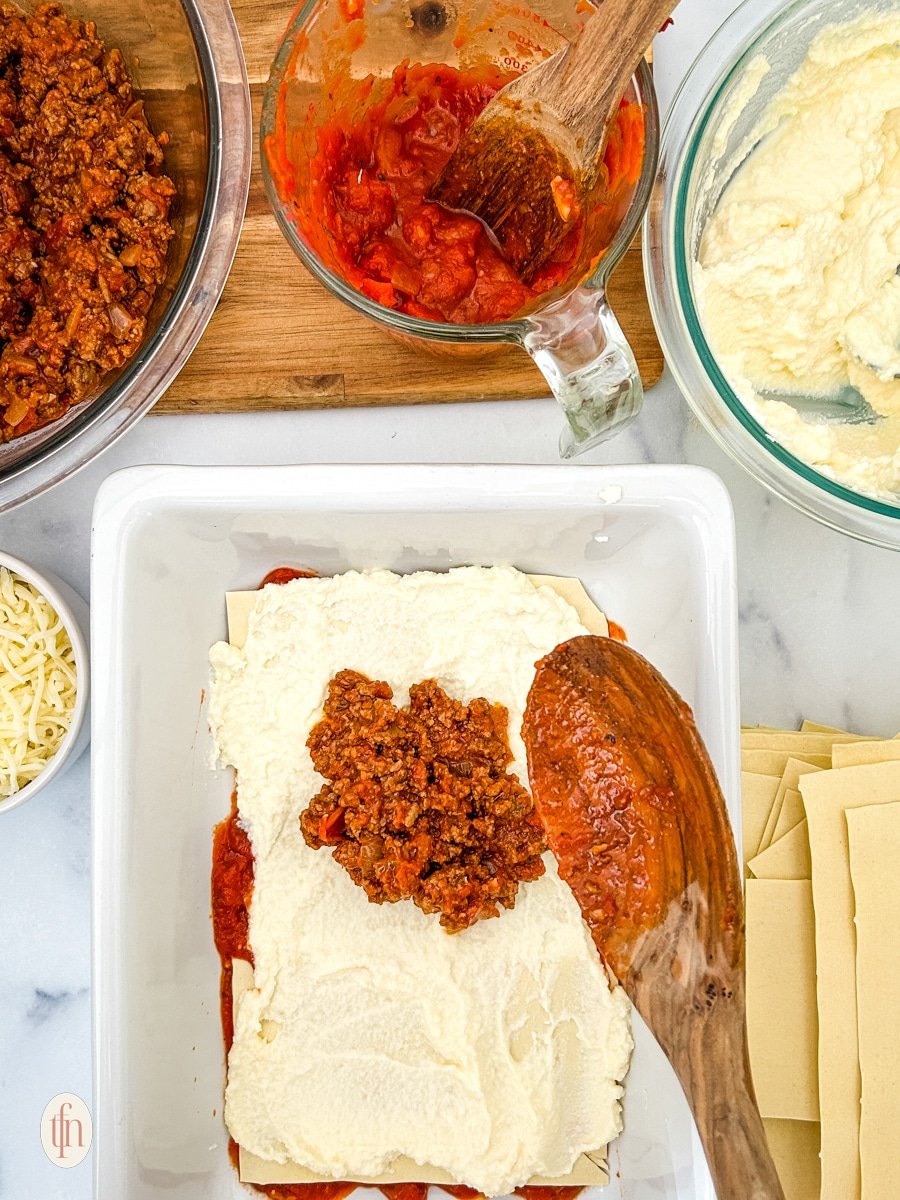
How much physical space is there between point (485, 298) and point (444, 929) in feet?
2.65

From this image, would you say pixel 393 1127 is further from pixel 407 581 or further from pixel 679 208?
pixel 679 208

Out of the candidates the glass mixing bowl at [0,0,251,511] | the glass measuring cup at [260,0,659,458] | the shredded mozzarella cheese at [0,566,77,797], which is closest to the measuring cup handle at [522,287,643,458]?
the glass measuring cup at [260,0,659,458]

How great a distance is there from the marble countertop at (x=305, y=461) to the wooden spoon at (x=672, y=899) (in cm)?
55

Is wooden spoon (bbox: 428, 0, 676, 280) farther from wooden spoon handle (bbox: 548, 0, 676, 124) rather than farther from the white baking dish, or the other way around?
the white baking dish

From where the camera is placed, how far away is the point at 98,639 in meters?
1.28

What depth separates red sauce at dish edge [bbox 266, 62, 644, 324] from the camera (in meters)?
1.28

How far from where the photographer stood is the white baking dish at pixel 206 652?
1.26 m

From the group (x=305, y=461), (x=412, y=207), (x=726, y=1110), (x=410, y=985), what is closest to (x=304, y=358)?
(x=305, y=461)

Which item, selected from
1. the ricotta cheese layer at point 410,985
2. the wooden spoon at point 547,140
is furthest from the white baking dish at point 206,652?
the wooden spoon at point 547,140

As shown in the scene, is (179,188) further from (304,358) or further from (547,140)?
(547,140)

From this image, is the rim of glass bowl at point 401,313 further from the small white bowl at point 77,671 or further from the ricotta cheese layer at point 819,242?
the small white bowl at point 77,671

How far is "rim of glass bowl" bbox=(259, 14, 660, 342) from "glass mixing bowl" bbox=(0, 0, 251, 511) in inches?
2.6

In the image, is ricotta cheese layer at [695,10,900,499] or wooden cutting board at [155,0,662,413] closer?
ricotta cheese layer at [695,10,900,499]

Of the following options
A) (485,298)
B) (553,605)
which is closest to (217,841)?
(553,605)
